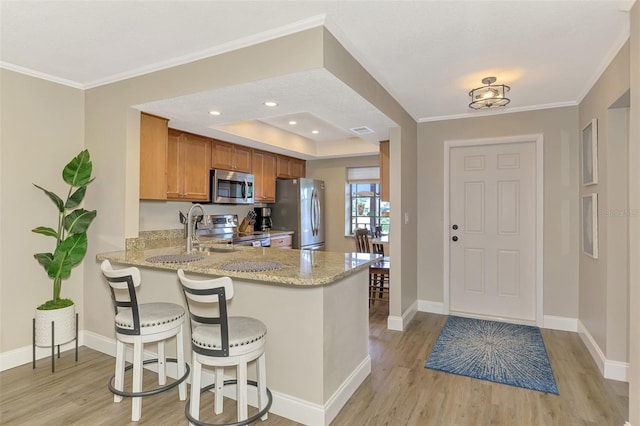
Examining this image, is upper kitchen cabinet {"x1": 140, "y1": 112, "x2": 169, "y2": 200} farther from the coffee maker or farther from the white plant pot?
the coffee maker

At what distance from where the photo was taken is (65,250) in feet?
9.68

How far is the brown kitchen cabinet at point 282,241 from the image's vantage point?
5.58 meters

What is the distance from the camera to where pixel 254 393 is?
234cm

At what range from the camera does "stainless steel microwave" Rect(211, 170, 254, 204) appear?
461 centimetres

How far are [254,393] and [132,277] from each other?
111 centimetres

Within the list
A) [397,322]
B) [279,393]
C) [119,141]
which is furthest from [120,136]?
[397,322]

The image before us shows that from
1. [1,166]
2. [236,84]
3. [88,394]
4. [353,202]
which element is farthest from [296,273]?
[353,202]

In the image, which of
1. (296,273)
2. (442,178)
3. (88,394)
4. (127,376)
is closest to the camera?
(296,273)

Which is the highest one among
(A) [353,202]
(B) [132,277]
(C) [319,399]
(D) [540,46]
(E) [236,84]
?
(D) [540,46]

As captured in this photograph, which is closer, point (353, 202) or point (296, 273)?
point (296, 273)

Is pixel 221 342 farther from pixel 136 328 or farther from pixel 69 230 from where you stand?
pixel 69 230

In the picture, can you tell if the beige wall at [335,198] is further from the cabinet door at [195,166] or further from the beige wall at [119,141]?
the beige wall at [119,141]

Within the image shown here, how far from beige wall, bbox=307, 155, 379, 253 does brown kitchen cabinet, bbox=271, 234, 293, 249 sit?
1.01 m

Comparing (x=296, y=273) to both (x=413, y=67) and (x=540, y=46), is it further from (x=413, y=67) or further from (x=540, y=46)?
(x=540, y=46)
